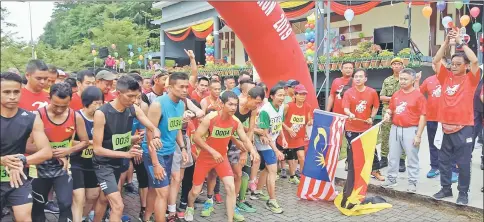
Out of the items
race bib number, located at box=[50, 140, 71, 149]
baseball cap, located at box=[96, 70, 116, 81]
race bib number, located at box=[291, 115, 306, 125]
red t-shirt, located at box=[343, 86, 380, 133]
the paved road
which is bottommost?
the paved road

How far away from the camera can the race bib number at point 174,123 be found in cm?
418

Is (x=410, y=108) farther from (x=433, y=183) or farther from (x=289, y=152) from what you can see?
(x=289, y=152)

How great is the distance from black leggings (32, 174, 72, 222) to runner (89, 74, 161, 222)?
29 cm

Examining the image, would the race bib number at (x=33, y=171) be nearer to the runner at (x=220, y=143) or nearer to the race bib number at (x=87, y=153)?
the race bib number at (x=87, y=153)

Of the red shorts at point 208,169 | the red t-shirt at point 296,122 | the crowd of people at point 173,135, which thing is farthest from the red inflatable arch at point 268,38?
the red shorts at point 208,169

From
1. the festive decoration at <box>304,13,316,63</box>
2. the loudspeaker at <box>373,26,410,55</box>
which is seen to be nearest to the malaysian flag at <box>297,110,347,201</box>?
the loudspeaker at <box>373,26,410,55</box>

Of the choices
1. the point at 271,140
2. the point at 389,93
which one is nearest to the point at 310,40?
the point at 389,93

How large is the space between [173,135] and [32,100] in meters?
1.51

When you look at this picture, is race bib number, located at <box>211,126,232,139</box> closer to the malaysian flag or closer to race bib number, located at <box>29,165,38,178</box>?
the malaysian flag

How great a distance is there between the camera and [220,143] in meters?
4.39

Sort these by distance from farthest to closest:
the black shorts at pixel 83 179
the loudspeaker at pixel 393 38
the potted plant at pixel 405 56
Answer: the loudspeaker at pixel 393 38 < the potted plant at pixel 405 56 < the black shorts at pixel 83 179

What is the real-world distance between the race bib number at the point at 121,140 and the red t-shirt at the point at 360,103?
10.8 ft

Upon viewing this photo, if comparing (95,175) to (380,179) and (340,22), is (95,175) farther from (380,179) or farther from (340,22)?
(340,22)

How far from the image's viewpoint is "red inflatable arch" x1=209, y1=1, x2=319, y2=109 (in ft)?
21.2
